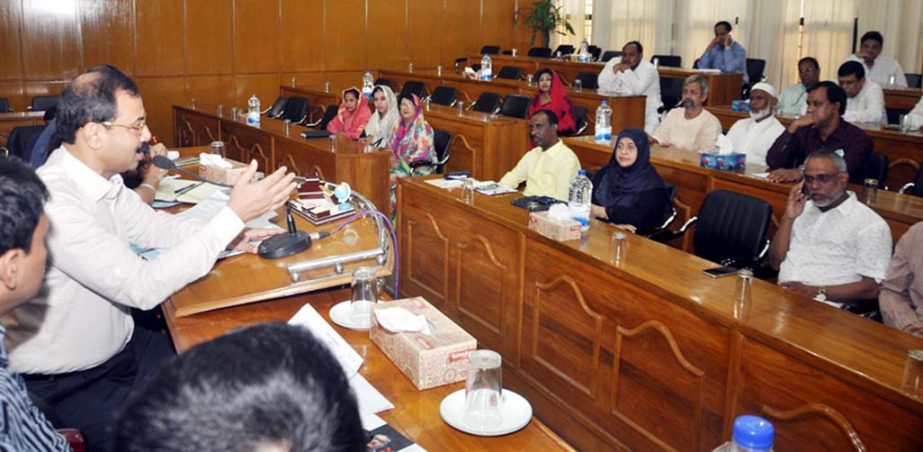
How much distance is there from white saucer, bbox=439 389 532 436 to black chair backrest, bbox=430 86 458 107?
21.1 feet

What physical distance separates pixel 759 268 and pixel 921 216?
2.41ft

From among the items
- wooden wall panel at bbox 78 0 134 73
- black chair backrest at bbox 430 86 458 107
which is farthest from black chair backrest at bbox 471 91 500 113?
wooden wall panel at bbox 78 0 134 73

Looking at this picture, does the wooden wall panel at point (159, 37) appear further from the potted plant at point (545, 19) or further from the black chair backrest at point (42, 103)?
the potted plant at point (545, 19)

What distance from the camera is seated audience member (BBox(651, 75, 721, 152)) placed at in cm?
548

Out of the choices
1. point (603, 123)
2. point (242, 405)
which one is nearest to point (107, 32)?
point (603, 123)

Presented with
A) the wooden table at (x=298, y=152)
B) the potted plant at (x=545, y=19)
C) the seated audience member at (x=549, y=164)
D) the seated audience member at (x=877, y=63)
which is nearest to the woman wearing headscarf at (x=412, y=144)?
the wooden table at (x=298, y=152)

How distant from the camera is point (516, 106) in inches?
283

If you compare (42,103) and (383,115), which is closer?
(383,115)

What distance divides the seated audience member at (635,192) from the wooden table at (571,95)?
2731 mm

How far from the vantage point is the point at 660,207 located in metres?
4.14

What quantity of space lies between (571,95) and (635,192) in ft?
10.9

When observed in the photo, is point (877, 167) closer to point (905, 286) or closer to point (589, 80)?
point (905, 286)

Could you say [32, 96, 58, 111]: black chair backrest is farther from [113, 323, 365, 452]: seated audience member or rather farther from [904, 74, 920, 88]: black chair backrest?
[904, 74, 920, 88]: black chair backrest

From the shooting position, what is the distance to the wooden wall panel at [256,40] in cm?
961
